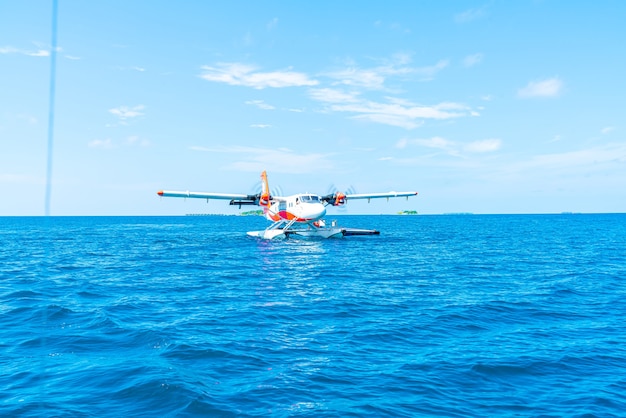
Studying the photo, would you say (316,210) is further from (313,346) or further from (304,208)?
(313,346)

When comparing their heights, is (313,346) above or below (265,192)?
below

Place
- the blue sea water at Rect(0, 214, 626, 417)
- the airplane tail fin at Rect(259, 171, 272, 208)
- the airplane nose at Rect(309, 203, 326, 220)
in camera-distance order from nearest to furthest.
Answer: the blue sea water at Rect(0, 214, 626, 417) → the airplane nose at Rect(309, 203, 326, 220) → the airplane tail fin at Rect(259, 171, 272, 208)

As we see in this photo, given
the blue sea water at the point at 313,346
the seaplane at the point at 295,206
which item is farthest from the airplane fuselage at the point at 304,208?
the blue sea water at the point at 313,346

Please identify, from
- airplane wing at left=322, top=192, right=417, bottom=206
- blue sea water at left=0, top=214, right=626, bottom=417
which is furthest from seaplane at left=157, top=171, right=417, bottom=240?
blue sea water at left=0, top=214, right=626, bottom=417

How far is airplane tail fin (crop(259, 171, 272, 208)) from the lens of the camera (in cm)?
6128

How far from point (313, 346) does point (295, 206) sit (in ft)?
132

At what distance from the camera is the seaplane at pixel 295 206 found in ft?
172

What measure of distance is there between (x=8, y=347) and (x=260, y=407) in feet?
29.8

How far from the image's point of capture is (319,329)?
50.6 feet

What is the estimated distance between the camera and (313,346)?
523 inches

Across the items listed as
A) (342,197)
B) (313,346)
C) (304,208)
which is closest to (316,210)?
(304,208)

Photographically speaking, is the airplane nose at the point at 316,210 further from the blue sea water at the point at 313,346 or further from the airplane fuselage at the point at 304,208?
the blue sea water at the point at 313,346

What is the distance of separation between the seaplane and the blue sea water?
2530 centimetres

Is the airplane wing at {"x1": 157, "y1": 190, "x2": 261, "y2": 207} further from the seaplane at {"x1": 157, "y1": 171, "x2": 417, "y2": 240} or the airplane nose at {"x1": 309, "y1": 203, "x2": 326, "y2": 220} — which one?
the airplane nose at {"x1": 309, "y1": 203, "x2": 326, "y2": 220}
